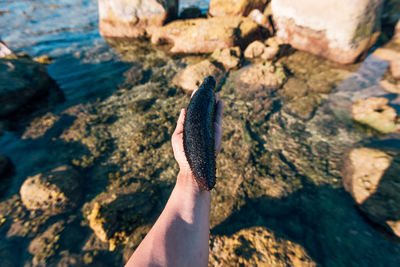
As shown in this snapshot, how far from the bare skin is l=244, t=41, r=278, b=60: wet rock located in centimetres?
641

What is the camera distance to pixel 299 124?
438 centimetres

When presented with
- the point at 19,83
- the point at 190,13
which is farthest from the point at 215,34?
the point at 19,83

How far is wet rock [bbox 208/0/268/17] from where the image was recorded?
803 centimetres

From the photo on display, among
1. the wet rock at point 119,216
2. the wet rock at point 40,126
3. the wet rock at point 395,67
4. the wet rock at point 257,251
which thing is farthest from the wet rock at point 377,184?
the wet rock at point 40,126

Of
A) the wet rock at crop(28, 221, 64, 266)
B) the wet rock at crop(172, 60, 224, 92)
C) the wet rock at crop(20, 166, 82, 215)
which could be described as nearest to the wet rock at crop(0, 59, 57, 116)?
the wet rock at crop(20, 166, 82, 215)

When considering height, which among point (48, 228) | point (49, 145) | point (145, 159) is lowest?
point (48, 228)

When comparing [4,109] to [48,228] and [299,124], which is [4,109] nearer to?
[48,228]

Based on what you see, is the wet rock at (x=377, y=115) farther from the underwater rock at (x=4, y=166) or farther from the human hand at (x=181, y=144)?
the underwater rock at (x=4, y=166)

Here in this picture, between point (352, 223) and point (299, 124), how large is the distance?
2390 mm

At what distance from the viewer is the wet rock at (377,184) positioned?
2.54 metres

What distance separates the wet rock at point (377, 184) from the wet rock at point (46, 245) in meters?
5.34

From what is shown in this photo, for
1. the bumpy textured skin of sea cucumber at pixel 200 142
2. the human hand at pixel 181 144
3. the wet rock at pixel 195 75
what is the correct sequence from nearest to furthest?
1. the bumpy textured skin of sea cucumber at pixel 200 142
2. the human hand at pixel 181 144
3. the wet rock at pixel 195 75

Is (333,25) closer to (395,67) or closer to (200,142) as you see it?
(395,67)

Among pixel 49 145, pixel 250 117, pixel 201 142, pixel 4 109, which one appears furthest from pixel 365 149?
pixel 4 109
